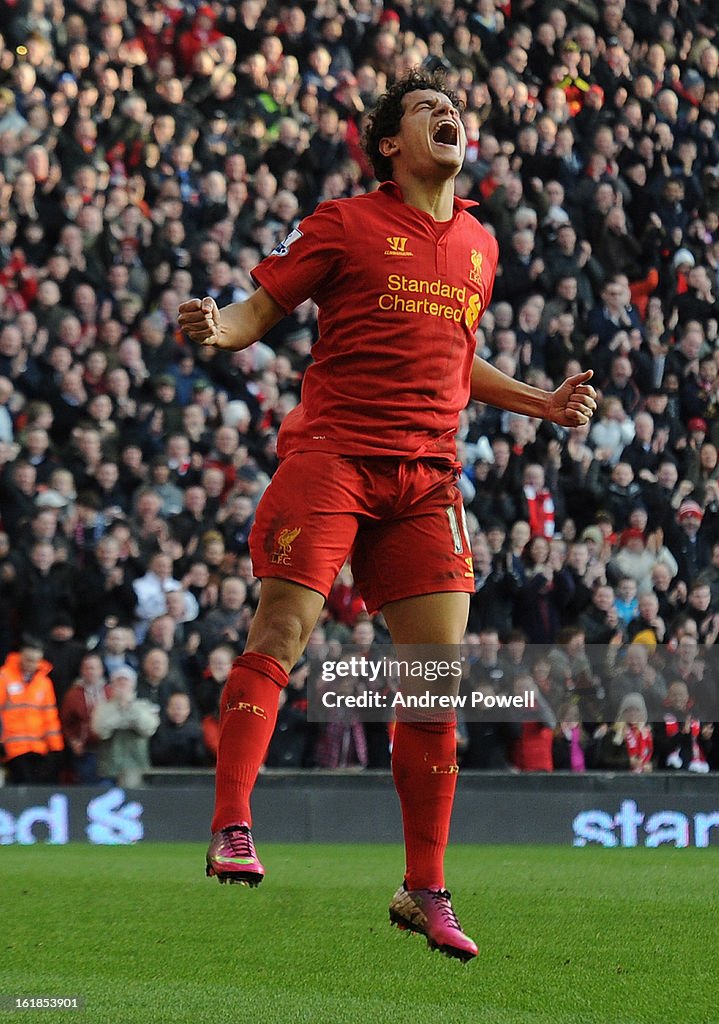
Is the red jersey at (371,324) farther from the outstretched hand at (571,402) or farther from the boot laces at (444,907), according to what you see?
the boot laces at (444,907)

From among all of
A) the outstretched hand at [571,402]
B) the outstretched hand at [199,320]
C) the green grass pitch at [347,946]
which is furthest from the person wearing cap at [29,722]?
the outstretched hand at [199,320]

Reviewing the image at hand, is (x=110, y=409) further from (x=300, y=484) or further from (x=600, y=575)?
(x=300, y=484)

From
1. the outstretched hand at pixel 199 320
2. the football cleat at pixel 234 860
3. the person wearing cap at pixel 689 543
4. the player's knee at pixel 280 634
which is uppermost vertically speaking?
the person wearing cap at pixel 689 543

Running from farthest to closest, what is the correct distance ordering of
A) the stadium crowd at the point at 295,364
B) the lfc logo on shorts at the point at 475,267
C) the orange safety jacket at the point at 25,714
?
the stadium crowd at the point at 295,364 < the orange safety jacket at the point at 25,714 < the lfc logo on shorts at the point at 475,267

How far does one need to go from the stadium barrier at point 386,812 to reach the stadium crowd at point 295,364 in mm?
294

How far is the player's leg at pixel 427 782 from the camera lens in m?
4.77

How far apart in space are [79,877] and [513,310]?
23.8ft

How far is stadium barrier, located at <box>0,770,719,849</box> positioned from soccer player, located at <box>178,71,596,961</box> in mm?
5771

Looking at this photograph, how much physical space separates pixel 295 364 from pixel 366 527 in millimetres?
8238

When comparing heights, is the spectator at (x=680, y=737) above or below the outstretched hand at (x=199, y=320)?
below

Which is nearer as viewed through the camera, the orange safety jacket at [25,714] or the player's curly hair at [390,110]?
the player's curly hair at [390,110]

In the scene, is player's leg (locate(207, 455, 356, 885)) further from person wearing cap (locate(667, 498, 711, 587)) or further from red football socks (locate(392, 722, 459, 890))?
person wearing cap (locate(667, 498, 711, 587))

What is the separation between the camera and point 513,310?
14031mm

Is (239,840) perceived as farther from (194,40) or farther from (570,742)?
(194,40)
